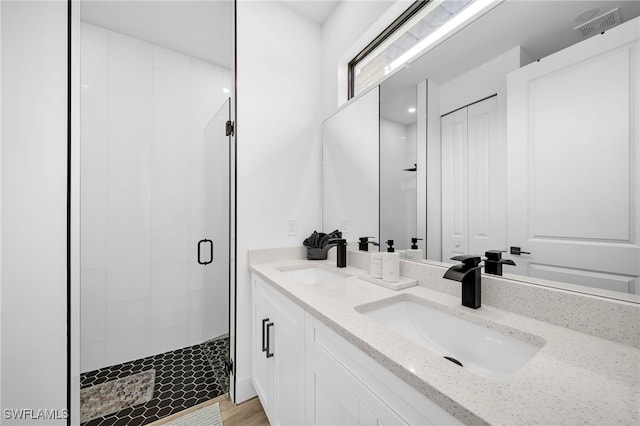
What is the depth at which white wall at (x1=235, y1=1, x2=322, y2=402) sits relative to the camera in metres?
1.57

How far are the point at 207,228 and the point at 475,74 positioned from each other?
82.6 inches

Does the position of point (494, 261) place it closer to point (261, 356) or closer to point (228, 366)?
point (261, 356)

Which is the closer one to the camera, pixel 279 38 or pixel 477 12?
pixel 477 12

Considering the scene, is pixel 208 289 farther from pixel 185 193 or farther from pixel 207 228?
pixel 185 193

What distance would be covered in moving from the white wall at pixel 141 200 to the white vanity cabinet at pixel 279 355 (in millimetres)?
441

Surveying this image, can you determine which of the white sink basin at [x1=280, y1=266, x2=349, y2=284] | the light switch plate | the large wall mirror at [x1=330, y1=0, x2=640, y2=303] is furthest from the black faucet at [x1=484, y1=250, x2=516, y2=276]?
the light switch plate

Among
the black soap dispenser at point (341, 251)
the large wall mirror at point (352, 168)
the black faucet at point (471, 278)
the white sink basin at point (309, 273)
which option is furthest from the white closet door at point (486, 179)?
the white sink basin at point (309, 273)

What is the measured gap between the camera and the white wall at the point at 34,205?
84 cm

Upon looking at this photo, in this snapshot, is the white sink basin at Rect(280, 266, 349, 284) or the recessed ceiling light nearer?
the recessed ceiling light

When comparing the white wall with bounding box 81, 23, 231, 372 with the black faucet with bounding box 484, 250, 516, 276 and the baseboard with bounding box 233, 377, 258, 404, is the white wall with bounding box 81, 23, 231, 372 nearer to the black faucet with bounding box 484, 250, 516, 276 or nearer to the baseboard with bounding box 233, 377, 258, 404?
the baseboard with bounding box 233, 377, 258, 404

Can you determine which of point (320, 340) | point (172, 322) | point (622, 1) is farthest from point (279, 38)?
point (172, 322)

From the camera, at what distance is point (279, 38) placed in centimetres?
173

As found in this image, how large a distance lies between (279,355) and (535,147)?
4.10 ft

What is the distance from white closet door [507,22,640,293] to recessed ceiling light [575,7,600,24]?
0.08 m
